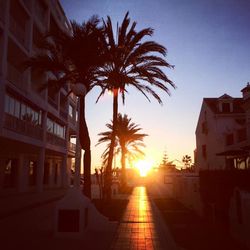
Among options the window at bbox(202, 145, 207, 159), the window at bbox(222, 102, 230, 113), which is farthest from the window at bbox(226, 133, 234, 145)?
the window at bbox(202, 145, 207, 159)

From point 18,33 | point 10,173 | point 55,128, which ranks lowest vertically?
point 10,173

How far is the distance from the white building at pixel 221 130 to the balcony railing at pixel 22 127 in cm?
1783

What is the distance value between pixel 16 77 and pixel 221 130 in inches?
930

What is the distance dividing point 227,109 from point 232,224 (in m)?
27.3

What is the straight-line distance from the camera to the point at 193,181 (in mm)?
19484

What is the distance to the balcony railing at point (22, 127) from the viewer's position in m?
19.0

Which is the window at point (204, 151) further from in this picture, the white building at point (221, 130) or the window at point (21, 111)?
the window at point (21, 111)

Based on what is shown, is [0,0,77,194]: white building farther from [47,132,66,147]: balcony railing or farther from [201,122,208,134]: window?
[201,122,208,134]: window

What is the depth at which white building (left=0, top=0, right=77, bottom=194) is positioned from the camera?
1914 cm

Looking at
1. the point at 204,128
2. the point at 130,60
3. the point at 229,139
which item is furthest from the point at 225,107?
the point at 130,60

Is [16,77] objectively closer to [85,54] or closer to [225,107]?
[85,54]

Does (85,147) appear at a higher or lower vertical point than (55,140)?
lower

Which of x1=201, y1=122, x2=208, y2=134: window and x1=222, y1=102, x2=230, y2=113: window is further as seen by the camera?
x1=201, y1=122, x2=208, y2=134: window

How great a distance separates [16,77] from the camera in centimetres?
2098
